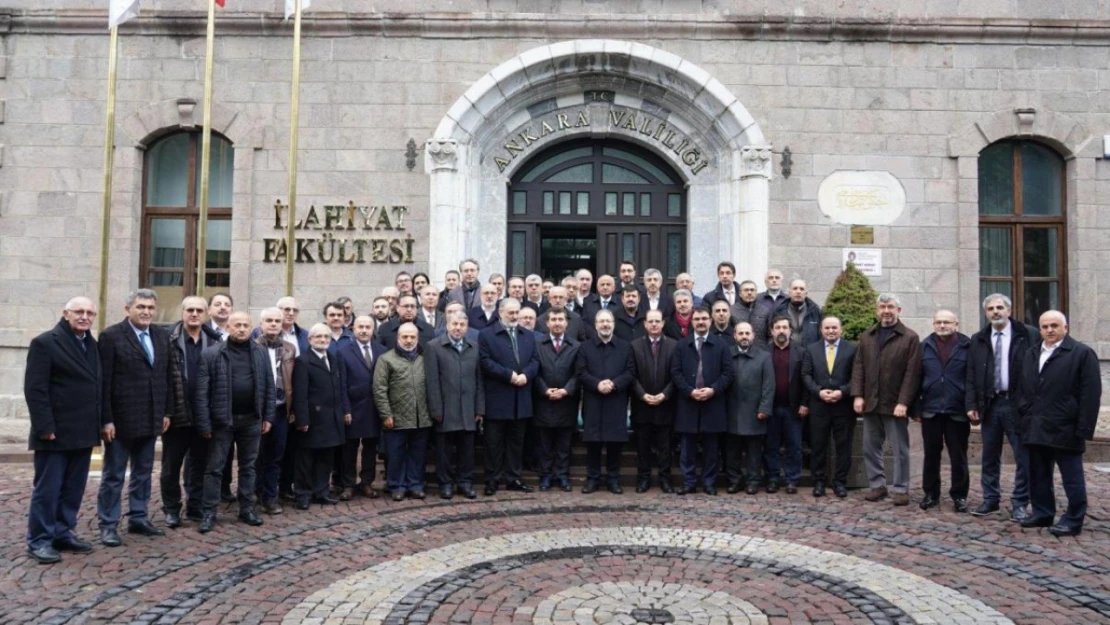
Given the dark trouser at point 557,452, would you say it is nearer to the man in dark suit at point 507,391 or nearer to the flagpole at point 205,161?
the man in dark suit at point 507,391

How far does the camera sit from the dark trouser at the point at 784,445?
830 cm

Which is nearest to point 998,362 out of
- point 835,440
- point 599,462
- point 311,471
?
point 835,440

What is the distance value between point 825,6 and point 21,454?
38.3ft

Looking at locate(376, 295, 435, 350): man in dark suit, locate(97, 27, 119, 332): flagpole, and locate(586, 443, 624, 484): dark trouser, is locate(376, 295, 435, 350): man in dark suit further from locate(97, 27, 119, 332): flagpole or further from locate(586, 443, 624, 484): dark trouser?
locate(97, 27, 119, 332): flagpole

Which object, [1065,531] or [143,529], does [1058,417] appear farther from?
[143,529]

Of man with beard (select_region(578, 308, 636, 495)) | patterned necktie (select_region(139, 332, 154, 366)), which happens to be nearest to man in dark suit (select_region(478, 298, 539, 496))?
man with beard (select_region(578, 308, 636, 495))

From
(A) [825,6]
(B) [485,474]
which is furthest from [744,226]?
(B) [485,474]

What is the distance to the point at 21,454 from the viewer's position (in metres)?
9.91

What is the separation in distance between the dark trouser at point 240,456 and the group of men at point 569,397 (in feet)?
0.05

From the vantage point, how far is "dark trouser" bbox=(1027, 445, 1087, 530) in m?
6.61

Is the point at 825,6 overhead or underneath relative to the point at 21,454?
overhead

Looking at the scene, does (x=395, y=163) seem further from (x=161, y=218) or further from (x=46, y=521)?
(x=46, y=521)

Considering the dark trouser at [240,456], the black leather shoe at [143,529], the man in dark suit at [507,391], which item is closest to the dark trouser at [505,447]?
the man in dark suit at [507,391]

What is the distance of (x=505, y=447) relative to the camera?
8.41m
